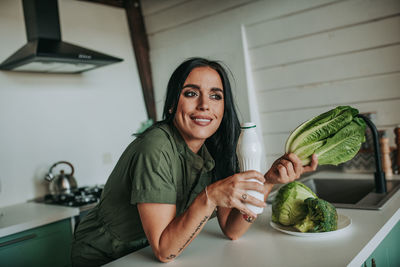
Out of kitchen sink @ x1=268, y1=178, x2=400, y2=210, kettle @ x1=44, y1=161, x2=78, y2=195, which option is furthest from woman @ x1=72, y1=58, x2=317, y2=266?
kettle @ x1=44, y1=161, x2=78, y2=195

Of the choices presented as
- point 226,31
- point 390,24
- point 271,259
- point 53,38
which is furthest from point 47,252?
point 390,24

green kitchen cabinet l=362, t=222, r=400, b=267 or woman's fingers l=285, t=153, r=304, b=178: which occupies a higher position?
woman's fingers l=285, t=153, r=304, b=178

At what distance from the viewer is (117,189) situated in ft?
4.54

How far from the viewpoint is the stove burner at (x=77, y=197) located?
100 inches

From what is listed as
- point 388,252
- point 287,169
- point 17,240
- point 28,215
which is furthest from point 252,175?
point 28,215

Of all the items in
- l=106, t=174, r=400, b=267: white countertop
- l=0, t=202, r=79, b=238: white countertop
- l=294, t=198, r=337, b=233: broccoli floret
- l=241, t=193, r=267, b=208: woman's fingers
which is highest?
l=241, t=193, r=267, b=208: woman's fingers

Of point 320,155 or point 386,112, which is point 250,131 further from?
point 386,112

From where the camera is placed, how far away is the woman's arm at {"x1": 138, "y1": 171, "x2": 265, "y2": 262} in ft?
3.62

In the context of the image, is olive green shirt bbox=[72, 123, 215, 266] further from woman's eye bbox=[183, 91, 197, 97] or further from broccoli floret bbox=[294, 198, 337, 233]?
broccoli floret bbox=[294, 198, 337, 233]

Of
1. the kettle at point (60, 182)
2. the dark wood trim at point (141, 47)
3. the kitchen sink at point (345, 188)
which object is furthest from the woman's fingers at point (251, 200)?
the dark wood trim at point (141, 47)

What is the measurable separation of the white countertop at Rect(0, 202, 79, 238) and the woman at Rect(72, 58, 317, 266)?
2.49 ft

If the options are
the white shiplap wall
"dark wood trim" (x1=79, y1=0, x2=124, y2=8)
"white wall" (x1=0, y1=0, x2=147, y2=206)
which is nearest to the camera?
the white shiplap wall

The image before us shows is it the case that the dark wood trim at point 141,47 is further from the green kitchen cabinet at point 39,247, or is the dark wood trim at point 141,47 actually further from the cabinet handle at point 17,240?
the cabinet handle at point 17,240

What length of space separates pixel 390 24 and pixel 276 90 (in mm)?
888
